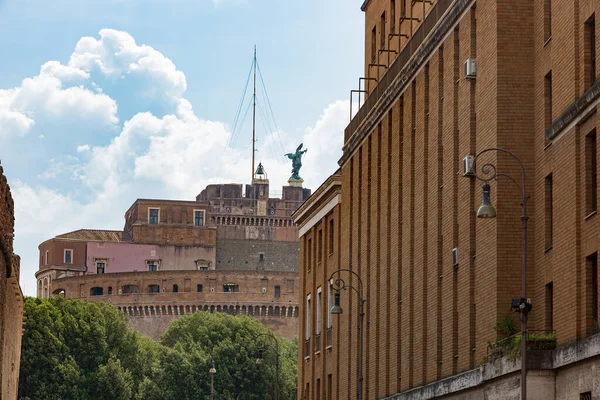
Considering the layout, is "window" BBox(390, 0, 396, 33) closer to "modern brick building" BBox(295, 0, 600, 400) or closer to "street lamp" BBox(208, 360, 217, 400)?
"modern brick building" BBox(295, 0, 600, 400)

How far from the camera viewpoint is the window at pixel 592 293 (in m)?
32.1

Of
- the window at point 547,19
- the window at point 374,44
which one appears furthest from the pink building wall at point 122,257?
the window at point 547,19

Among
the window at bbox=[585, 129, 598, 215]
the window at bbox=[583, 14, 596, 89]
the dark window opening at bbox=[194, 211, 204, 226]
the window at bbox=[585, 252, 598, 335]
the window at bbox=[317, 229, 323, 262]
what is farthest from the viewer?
the dark window opening at bbox=[194, 211, 204, 226]

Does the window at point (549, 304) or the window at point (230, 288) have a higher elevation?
the window at point (230, 288)

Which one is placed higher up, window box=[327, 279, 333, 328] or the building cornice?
the building cornice

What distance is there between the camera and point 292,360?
436ft

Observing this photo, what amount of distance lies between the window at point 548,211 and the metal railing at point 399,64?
31.1 feet

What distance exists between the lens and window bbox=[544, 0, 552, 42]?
37469mm

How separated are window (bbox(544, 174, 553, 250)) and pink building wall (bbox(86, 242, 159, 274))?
141 meters

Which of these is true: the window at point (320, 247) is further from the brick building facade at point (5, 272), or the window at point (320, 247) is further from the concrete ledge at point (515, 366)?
the concrete ledge at point (515, 366)

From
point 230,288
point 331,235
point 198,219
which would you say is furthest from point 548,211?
point 198,219

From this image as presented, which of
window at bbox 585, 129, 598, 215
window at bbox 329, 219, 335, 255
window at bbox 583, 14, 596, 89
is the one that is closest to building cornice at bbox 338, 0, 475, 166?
window at bbox 329, 219, 335, 255

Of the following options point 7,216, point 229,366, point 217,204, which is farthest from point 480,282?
point 217,204

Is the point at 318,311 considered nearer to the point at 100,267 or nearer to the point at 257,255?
the point at 100,267
